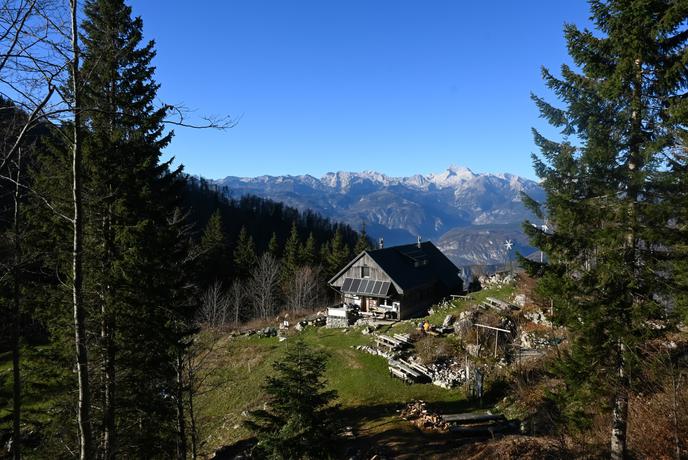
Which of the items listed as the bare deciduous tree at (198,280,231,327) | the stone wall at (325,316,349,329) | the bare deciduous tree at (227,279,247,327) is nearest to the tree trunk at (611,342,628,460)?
the stone wall at (325,316,349,329)

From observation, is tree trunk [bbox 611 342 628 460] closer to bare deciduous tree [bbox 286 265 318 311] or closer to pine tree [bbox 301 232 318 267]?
bare deciduous tree [bbox 286 265 318 311]

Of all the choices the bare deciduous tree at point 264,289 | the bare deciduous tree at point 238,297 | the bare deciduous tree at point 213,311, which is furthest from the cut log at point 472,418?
the bare deciduous tree at point 238,297

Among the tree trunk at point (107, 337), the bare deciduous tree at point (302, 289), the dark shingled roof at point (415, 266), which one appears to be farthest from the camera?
the bare deciduous tree at point (302, 289)

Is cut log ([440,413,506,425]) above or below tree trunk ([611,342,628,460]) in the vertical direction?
below

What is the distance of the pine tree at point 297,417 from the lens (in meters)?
12.3

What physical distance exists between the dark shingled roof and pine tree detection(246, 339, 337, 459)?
25.1 m

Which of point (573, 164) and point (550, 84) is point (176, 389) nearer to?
point (573, 164)

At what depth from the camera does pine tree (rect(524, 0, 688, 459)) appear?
1074cm

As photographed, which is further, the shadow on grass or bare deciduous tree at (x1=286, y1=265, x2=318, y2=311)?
bare deciduous tree at (x1=286, y1=265, x2=318, y2=311)

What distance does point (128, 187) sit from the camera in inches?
513

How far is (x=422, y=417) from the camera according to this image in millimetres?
18391

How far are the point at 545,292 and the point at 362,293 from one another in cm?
2690

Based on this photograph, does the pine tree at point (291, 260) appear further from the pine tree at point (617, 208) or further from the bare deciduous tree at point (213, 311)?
the pine tree at point (617, 208)

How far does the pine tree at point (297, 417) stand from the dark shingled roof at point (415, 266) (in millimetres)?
25111
